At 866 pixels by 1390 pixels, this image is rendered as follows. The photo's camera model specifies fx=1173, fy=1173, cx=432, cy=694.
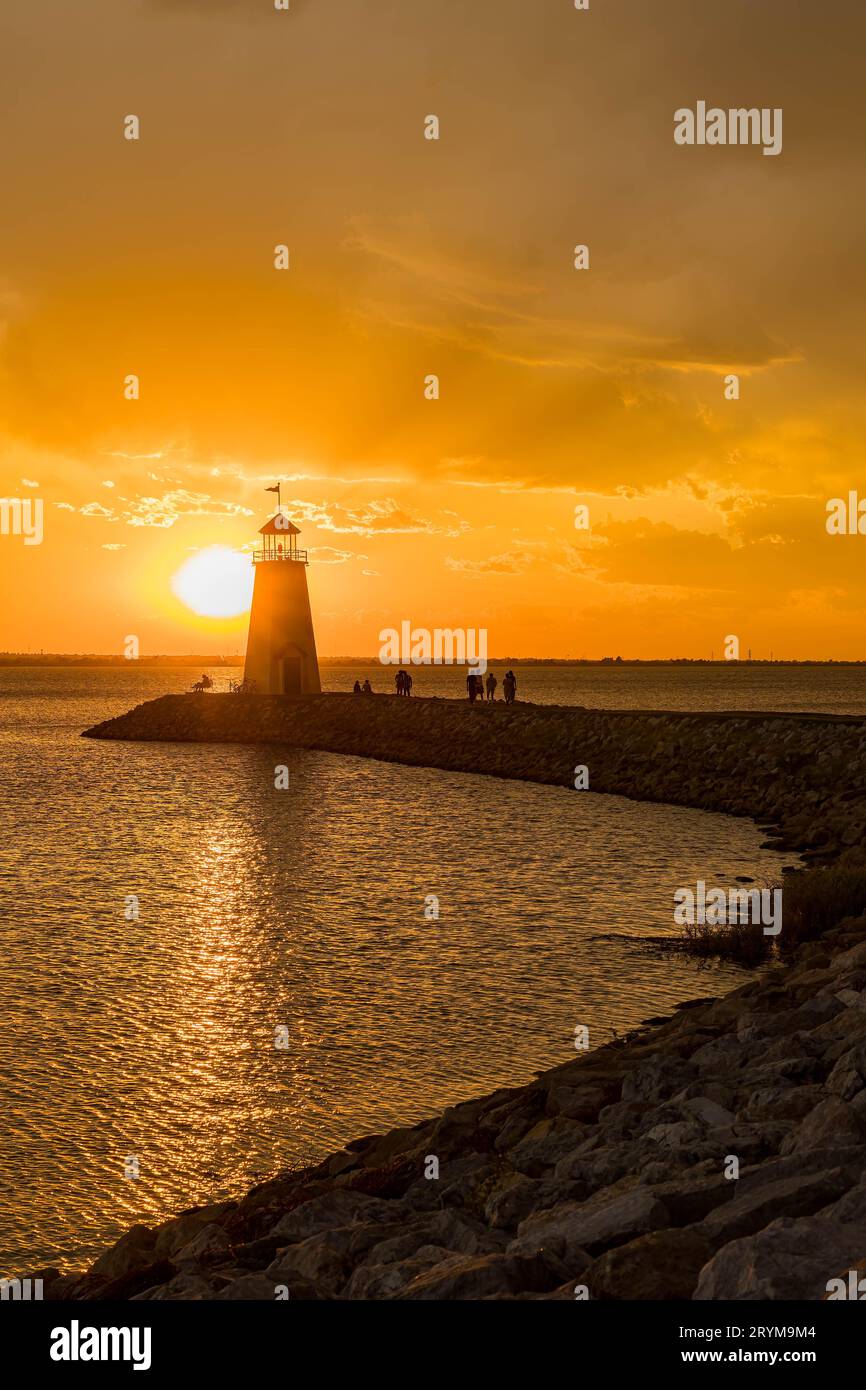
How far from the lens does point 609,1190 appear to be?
26.5 ft

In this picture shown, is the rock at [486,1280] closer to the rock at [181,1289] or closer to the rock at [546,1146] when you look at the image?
the rock at [181,1289]

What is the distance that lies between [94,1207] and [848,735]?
34650mm

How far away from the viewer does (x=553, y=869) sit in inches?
1049

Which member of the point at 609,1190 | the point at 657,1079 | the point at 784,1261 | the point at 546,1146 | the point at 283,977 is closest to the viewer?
the point at 784,1261

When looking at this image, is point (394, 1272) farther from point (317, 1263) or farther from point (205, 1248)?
point (205, 1248)

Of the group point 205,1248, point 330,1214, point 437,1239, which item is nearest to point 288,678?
point 330,1214

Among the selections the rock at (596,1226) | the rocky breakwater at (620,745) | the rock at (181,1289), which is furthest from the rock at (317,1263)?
the rocky breakwater at (620,745)

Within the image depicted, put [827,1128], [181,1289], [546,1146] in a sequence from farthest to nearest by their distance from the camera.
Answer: [546,1146]
[827,1128]
[181,1289]

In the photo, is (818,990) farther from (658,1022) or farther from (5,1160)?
(5,1160)

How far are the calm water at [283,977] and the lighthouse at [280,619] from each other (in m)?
32.7

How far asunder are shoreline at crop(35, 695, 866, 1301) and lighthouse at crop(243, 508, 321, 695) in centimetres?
5614

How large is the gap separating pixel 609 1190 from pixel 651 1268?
6.11 feet

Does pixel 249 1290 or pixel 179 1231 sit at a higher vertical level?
pixel 249 1290
